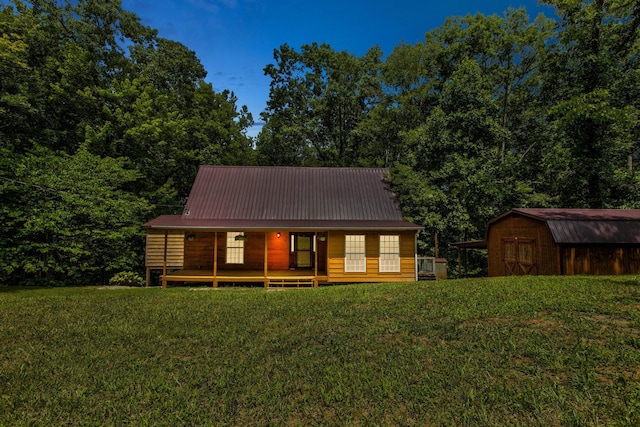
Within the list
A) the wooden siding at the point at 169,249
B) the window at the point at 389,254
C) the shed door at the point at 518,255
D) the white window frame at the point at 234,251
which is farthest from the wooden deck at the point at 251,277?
the shed door at the point at 518,255

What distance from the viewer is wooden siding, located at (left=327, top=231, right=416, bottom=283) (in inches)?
577

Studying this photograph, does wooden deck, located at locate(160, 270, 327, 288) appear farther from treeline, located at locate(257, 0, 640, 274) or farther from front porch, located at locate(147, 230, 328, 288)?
treeline, located at locate(257, 0, 640, 274)

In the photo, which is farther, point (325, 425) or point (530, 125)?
point (530, 125)

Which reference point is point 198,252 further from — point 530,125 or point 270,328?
point 530,125

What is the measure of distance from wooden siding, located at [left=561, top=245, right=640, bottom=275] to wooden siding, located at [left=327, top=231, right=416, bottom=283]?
5.48 meters

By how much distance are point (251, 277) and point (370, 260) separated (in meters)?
5.01

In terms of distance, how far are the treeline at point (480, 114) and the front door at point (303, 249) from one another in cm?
743

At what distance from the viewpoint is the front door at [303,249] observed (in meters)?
16.5

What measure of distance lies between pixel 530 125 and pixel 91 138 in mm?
29802

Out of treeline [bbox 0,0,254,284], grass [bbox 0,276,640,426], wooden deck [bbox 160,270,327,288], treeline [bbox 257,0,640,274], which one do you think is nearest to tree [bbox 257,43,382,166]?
treeline [bbox 257,0,640,274]

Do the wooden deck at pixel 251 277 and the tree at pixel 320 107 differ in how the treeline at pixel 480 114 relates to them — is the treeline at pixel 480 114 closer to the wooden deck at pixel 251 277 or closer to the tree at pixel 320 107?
the tree at pixel 320 107

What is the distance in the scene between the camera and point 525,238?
565 inches

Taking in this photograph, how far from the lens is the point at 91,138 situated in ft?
68.1

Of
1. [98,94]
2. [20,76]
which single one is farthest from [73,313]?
[98,94]
